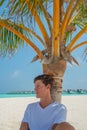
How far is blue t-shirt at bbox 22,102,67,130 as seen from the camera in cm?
385

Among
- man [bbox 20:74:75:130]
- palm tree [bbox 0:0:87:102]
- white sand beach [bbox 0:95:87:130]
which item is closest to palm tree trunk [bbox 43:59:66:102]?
palm tree [bbox 0:0:87:102]

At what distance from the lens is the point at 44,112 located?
12.8ft

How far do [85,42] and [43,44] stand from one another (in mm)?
879

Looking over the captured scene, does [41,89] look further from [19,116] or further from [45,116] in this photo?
[19,116]

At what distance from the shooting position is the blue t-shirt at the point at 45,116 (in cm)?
385

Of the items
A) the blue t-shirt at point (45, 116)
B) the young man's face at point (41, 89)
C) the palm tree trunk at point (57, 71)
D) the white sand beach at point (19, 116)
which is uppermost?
the palm tree trunk at point (57, 71)

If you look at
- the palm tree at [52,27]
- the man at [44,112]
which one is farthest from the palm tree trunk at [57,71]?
the man at [44,112]

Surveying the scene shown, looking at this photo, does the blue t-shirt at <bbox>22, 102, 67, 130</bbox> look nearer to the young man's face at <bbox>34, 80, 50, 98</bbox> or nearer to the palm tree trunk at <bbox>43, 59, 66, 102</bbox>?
the young man's face at <bbox>34, 80, 50, 98</bbox>

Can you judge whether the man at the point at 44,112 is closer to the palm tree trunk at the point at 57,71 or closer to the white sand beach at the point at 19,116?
the palm tree trunk at the point at 57,71

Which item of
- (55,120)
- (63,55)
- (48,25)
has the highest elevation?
(48,25)

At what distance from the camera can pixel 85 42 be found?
618cm

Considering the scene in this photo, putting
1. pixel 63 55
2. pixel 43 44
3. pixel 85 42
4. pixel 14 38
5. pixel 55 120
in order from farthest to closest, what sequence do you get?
1. pixel 14 38
2. pixel 85 42
3. pixel 43 44
4. pixel 63 55
5. pixel 55 120

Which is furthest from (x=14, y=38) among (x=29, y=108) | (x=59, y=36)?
(x=29, y=108)

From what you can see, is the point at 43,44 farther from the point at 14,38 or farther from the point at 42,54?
the point at 14,38
